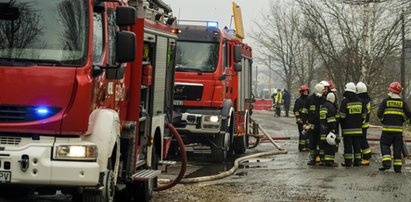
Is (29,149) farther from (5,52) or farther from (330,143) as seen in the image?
(330,143)

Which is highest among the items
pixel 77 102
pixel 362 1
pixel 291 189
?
pixel 362 1

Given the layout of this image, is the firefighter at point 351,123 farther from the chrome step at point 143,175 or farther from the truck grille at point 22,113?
the truck grille at point 22,113

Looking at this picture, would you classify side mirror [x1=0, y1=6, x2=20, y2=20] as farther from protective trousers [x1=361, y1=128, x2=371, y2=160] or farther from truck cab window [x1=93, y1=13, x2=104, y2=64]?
protective trousers [x1=361, y1=128, x2=371, y2=160]

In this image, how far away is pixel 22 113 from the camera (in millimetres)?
5414

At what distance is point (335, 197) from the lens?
28.9ft

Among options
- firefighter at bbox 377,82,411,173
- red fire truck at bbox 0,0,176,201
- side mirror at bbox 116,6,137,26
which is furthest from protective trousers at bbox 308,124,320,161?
side mirror at bbox 116,6,137,26

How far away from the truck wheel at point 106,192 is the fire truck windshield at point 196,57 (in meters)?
7.21

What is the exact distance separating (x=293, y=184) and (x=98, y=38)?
17.0 feet

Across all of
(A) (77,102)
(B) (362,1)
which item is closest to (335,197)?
(A) (77,102)

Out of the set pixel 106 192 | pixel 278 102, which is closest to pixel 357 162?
pixel 106 192

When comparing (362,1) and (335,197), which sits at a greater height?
(362,1)

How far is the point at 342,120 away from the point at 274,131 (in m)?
10.8

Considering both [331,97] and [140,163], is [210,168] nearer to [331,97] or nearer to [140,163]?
Result: [331,97]

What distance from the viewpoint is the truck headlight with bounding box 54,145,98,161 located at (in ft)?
17.5
